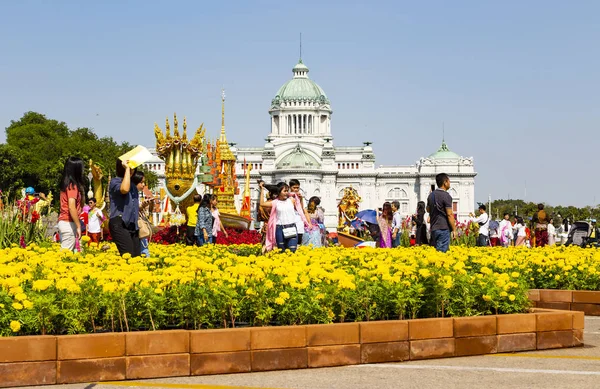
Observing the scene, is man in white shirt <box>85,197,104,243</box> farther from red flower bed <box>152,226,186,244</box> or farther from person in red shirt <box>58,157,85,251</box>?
person in red shirt <box>58,157,85,251</box>

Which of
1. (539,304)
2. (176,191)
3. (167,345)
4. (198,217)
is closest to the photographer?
(167,345)

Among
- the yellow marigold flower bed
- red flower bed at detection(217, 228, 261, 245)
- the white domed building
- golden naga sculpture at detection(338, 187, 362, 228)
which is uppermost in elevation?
the white domed building

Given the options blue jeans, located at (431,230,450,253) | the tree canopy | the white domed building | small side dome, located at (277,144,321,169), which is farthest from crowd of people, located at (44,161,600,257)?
small side dome, located at (277,144,321,169)

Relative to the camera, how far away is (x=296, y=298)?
8.74m

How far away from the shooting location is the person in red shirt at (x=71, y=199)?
12914 millimetres

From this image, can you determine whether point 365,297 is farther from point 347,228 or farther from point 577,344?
point 347,228

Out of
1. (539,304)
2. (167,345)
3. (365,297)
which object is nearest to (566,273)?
(539,304)

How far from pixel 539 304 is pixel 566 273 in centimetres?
81

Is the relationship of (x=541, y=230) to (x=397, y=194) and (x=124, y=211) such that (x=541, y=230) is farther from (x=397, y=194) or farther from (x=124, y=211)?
(x=397, y=194)

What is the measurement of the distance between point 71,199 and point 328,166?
435 ft

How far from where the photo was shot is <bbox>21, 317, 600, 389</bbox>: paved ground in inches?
295

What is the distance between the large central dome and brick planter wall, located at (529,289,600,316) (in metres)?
142

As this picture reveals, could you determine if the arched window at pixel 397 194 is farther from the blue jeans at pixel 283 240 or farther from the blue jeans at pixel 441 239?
the blue jeans at pixel 283 240

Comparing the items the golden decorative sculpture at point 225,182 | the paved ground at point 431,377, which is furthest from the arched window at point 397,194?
the paved ground at point 431,377
